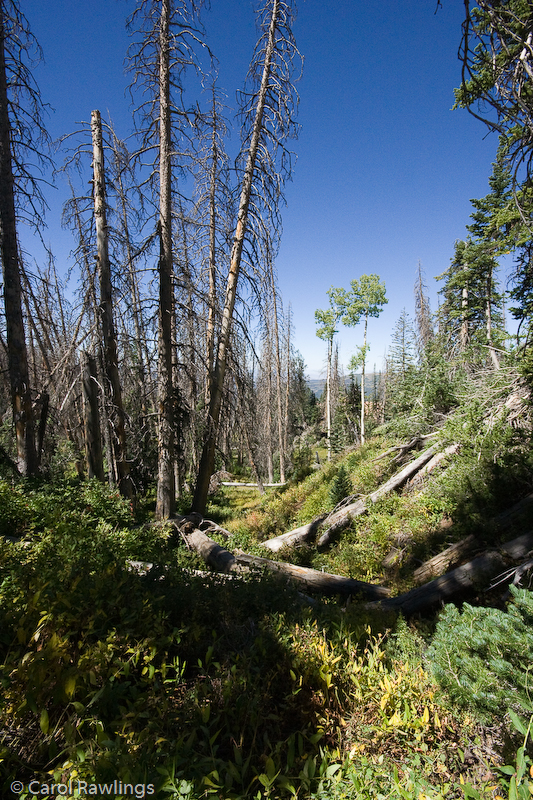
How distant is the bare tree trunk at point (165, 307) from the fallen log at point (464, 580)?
4835mm

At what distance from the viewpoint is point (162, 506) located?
7988mm

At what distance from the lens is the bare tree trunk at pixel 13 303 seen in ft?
22.3

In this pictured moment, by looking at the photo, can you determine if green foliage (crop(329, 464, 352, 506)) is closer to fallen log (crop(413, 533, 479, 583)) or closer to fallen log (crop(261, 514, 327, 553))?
fallen log (crop(261, 514, 327, 553))

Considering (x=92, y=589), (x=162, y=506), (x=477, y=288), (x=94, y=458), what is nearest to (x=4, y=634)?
(x=92, y=589)

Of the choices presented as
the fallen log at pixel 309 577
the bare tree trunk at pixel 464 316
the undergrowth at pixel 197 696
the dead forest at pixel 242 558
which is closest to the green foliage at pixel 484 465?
the dead forest at pixel 242 558

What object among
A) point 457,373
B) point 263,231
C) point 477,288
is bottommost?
point 457,373

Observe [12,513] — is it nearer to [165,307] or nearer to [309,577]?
[165,307]

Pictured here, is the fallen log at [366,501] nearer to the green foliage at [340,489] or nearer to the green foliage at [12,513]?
the green foliage at [340,489]

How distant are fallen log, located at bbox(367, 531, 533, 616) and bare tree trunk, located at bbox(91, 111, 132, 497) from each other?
20.5ft

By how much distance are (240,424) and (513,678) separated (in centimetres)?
731

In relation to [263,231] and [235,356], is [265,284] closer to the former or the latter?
Result: [263,231]

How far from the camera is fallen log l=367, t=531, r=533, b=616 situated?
16.2 feet

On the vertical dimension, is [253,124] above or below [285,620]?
above

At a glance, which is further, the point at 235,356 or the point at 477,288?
the point at 477,288
